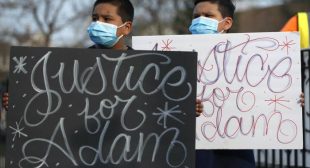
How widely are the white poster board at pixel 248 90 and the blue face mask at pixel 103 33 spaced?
47 cm

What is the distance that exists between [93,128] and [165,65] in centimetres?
54

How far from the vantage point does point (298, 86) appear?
174 inches

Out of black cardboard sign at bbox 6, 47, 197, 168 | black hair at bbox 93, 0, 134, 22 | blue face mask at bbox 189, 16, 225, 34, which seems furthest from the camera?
blue face mask at bbox 189, 16, 225, 34

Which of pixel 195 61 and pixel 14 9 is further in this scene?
pixel 14 9

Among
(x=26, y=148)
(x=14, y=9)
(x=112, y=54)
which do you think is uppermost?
(x=14, y=9)

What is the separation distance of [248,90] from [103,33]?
1043 mm

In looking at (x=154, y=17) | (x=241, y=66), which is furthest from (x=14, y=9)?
(x=241, y=66)

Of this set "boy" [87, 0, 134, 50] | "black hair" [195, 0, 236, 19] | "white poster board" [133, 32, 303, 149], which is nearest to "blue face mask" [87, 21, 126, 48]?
"boy" [87, 0, 134, 50]

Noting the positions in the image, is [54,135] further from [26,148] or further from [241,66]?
[241,66]

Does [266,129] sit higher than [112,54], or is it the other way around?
[112,54]

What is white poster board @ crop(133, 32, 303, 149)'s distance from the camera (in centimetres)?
444

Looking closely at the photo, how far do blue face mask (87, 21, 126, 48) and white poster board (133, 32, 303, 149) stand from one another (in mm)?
468

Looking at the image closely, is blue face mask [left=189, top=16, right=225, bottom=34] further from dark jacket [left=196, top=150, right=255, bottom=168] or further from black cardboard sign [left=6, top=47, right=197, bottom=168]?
black cardboard sign [left=6, top=47, right=197, bottom=168]

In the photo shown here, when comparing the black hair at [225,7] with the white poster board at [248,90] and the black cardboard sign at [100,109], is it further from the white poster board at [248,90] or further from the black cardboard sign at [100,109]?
the black cardboard sign at [100,109]
